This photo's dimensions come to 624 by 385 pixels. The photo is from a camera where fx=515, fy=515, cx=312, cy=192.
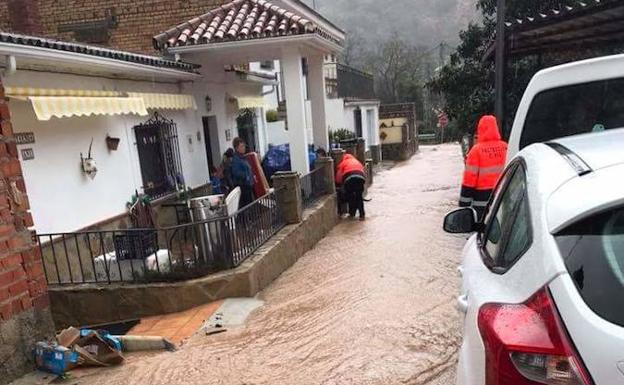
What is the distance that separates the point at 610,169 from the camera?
1628 millimetres

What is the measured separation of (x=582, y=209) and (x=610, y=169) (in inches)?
10.0

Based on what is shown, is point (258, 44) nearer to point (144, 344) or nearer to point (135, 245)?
point (135, 245)

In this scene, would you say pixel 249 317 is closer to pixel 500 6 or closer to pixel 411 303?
pixel 411 303

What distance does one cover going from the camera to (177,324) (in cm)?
541

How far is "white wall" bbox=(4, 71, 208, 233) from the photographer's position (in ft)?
20.9

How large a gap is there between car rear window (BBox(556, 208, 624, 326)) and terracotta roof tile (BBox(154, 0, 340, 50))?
7931 mm

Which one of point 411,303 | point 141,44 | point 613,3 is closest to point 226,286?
point 411,303

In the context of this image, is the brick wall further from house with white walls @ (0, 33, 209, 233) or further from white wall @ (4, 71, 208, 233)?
white wall @ (4, 71, 208, 233)

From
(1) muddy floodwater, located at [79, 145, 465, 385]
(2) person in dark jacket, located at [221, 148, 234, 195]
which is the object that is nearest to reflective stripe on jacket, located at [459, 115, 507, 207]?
(1) muddy floodwater, located at [79, 145, 465, 385]

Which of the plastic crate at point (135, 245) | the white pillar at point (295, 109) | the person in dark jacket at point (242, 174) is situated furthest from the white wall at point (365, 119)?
the plastic crate at point (135, 245)

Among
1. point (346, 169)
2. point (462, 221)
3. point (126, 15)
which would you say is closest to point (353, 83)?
point (346, 169)

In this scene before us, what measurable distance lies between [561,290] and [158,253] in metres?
5.58

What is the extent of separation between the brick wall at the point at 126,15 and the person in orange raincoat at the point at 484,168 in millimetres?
7699

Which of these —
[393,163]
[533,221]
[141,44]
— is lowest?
[393,163]
